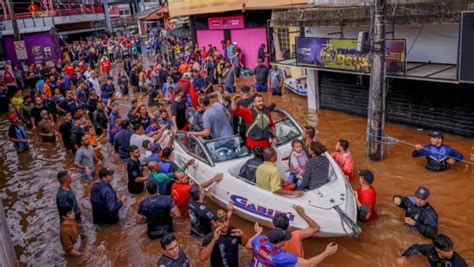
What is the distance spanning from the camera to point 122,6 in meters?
72.6

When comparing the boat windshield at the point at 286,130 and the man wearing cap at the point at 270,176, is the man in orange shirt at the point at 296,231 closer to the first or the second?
the man wearing cap at the point at 270,176

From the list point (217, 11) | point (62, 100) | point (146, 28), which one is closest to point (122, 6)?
point (146, 28)

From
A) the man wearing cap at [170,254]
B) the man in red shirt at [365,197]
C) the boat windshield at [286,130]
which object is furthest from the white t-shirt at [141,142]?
the man wearing cap at [170,254]

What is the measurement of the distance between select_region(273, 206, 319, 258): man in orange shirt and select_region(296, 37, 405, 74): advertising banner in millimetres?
5297

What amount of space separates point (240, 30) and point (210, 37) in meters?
3.43

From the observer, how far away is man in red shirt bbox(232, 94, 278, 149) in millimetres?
8234

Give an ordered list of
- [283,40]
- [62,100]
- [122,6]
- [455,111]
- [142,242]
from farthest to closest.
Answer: [122,6] → [283,40] → [62,100] → [455,111] → [142,242]

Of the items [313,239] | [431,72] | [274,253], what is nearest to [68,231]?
[274,253]

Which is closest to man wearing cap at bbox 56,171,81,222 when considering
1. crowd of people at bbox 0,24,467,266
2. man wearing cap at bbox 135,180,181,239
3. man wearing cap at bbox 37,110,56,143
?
crowd of people at bbox 0,24,467,266

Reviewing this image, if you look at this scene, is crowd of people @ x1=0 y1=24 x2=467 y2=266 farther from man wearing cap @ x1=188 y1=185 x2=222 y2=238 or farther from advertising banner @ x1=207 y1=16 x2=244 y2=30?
advertising banner @ x1=207 y1=16 x2=244 y2=30

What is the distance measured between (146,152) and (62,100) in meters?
7.11

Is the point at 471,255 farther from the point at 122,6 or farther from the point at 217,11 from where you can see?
the point at 122,6

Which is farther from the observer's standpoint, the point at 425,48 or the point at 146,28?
the point at 146,28

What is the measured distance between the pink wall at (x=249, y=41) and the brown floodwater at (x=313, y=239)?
1051 centimetres
